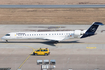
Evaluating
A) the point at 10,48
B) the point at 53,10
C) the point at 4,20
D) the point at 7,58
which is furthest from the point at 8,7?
the point at 7,58

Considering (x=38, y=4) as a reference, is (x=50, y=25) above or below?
below

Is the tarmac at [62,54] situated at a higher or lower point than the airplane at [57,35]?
lower

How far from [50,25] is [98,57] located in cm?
3502

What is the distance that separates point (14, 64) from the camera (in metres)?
36.3

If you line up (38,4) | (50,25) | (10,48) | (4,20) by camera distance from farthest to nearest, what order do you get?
(38,4) < (4,20) < (50,25) < (10,48)

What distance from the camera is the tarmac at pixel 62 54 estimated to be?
35.2 m

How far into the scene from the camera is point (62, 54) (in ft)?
136

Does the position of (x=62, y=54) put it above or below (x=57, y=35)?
below

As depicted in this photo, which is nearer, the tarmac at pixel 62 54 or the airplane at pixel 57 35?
the tarmac at pixel 62 54

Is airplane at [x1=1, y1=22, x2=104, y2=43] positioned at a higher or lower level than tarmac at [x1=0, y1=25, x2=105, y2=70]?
higher

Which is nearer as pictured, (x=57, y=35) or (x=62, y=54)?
(x=62, y=54)

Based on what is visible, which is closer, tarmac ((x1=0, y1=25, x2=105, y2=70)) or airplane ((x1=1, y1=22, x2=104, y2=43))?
tarmac ((x1=0, y1=25, x2=105, y2=70))

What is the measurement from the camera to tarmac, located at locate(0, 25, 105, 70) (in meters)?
35.2

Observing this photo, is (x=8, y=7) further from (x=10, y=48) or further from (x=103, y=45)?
(x=103, y=45)
